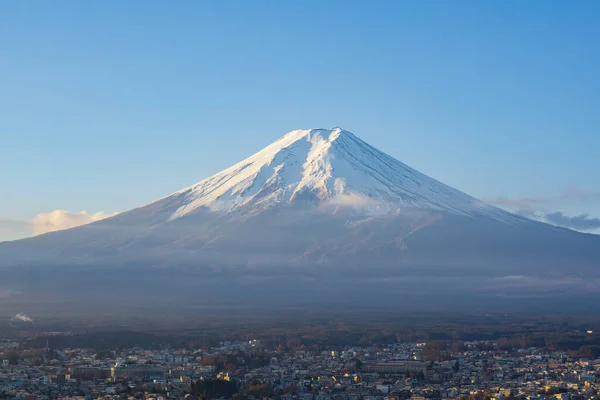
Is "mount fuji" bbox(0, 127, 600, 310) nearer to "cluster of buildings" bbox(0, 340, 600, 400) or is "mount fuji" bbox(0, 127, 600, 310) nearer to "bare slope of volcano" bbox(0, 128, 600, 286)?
"bare slope of volcano" bbox(0, 128, 600, 286)

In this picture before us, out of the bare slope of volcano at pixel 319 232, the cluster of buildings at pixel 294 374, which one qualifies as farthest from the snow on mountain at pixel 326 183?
the cluster of buildings at pixel 294 374

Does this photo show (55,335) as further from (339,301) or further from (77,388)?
(339,301)

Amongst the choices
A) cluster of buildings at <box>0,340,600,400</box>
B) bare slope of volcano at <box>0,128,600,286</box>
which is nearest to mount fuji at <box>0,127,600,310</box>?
bare slope of volcano at <box>0,128,600,286</box>

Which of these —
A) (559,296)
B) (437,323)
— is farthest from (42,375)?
(559,296)

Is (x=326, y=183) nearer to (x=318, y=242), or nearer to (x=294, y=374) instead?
(x=318, y=242)

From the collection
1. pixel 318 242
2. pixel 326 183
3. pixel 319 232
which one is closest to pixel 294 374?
pixel 318 242

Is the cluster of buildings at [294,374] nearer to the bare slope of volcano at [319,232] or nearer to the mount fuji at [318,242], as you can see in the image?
the mount fuji at [318,242]
